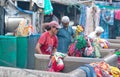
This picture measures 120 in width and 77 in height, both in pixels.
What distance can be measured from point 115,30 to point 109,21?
78 centimetres

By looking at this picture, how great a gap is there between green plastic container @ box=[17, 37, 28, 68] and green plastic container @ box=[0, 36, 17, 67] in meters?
0.20

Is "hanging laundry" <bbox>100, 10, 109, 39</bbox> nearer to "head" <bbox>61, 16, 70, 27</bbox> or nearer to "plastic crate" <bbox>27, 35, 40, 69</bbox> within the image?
"head" <bbox>61, 16, 70, 27</bbox>

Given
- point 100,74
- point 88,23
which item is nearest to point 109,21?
point 88,23

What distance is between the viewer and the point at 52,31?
6578 millimetres

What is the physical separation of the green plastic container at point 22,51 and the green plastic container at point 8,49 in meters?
0.20

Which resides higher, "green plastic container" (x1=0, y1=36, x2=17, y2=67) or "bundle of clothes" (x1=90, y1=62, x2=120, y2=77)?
"bundle of clothes" (x1=90, y1=62, x2=120, y2=77)

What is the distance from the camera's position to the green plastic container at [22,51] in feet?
24.9

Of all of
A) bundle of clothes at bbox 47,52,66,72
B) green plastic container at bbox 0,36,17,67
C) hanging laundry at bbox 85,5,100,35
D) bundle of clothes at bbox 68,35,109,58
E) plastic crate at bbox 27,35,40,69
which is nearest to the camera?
bundle of clothes at bbox 47,52,66,72

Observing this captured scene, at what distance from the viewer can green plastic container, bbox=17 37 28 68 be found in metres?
7.58

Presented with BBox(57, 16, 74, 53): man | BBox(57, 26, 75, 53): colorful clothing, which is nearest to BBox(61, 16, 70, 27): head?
BBox(57, 16, 74, 53): man

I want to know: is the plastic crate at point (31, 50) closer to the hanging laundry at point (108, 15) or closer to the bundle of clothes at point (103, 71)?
the bundle of clothes at point (103, 71)

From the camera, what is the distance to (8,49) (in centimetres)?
737

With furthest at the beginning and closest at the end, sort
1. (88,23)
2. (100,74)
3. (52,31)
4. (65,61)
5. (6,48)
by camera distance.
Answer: (88,23) → (6,48) → (52,31) → (65,61) → (100,74)

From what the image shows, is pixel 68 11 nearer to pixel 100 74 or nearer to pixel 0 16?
pixel 0 16
